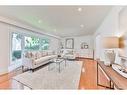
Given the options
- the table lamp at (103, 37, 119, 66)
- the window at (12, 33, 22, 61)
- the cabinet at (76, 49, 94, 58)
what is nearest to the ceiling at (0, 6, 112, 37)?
the window at (12, 33, 22, 61)

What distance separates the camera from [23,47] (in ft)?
14.2

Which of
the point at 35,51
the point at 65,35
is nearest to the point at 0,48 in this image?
the point at 35,51

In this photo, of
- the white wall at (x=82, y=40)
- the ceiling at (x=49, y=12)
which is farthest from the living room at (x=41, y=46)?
the white wall at (x=82, y=40)

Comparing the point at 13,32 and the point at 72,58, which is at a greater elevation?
the point at 13,32

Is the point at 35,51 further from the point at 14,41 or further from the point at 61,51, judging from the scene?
the point at 61,51

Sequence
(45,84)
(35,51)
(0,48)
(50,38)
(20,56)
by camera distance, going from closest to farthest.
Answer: (45,84) < (0,48) < (20,56) < (35,51) < (50,38)

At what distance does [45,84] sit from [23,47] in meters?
1.84

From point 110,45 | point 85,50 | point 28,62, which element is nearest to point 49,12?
point 28,62

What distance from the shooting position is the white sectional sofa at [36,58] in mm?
4523

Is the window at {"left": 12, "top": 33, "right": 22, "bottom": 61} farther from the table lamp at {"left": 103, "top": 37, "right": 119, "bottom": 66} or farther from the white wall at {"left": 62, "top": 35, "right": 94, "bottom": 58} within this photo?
the white wall at {"left": 62, "top": 35, "right": 94, "bottom": 58}

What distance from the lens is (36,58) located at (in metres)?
5.02

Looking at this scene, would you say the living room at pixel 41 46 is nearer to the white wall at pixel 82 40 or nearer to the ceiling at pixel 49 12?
the ceiling at pixel 49 12

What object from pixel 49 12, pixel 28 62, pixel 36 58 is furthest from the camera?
pixel 36 58

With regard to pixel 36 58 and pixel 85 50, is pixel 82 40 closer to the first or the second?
pixel 85 50
